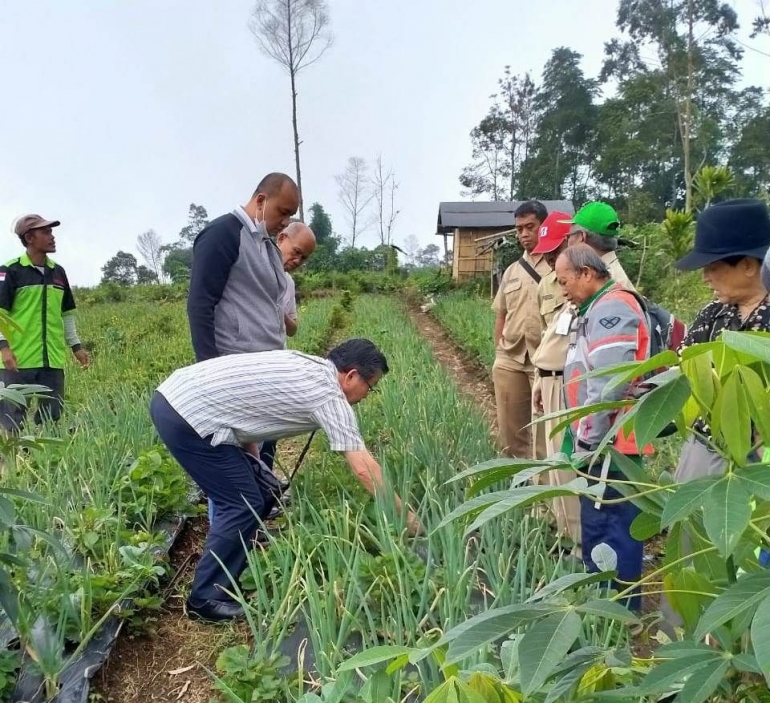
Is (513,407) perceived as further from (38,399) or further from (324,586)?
(38,399)

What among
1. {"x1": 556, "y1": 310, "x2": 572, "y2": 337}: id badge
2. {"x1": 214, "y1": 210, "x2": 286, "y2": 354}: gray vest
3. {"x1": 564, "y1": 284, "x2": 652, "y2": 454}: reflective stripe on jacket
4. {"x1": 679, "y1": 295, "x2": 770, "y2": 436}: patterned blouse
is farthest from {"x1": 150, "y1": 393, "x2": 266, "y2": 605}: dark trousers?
{"x1": 679, "y1": 295, "x2": 770, "y2": 436}: patterned blouse

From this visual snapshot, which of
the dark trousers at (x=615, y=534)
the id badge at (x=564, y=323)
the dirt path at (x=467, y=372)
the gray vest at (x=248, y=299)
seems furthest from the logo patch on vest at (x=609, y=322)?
the dirt path at (x=467, y=372)

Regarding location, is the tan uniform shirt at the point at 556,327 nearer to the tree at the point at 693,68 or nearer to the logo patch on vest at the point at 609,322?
the logo patch on vest at the point at 609,322

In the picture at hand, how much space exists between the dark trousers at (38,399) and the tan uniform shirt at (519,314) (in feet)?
7.63

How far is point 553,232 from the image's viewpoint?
2.58 metres

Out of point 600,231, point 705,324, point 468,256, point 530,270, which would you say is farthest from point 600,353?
point 468,256

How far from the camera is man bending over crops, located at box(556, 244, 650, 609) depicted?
1.89 meters

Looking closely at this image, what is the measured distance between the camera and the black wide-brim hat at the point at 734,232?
1.58 metres

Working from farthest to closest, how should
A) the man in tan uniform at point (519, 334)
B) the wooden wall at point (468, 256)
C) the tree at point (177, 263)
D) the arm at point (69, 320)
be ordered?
the tree at point (177, 263), the wooden wall at point (468, 256), the arm at point (69, 320), the man in tan uniform at point (519, 334)

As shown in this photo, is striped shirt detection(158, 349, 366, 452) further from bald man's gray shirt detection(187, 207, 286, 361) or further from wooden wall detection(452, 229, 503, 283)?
wooden wall detection(452, 229, 503, 283)

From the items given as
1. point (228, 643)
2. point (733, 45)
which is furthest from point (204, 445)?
point (733, 45)

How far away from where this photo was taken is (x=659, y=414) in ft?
1.72

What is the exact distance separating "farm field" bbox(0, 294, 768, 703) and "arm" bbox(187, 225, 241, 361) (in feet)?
2.16

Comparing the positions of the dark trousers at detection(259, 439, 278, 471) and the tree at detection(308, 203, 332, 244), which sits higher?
the tree at detection(308, 203, 332, 244)
